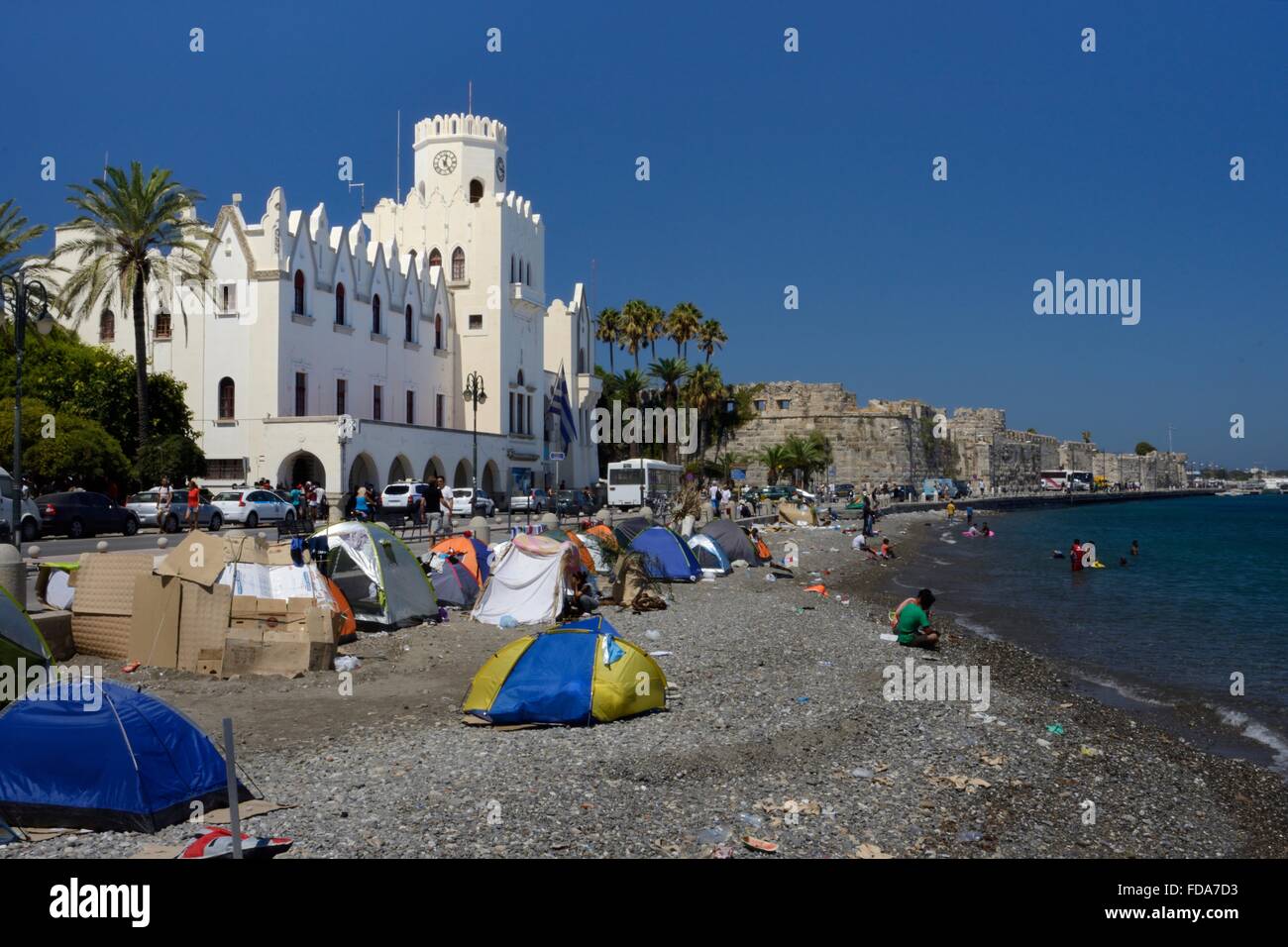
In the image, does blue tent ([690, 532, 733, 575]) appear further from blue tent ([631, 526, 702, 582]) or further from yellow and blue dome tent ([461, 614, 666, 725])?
yellow and blue dome tent ([461, 614, 666, 725])

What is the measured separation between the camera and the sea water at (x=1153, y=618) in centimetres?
1335

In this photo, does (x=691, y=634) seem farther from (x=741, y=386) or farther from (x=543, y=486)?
(x=741, y=386)

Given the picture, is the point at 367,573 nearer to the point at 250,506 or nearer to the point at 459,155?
the point at 250,506

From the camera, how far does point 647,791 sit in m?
7.52

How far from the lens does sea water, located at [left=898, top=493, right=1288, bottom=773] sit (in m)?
13.4

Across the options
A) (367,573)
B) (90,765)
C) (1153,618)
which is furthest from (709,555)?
(90,765)

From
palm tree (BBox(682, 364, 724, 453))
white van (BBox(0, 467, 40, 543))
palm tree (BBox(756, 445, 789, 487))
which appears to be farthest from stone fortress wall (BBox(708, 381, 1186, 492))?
white van (BBox(0, 467, 40, 543))

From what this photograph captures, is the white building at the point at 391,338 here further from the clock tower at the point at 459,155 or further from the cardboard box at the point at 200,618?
the cardboard box at the point at 200,618

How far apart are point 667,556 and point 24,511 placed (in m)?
16.7

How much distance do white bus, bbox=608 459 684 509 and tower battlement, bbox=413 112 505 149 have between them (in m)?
20.8

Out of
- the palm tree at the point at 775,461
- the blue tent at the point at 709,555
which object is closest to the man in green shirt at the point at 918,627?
the blue tent at the point at 709,555

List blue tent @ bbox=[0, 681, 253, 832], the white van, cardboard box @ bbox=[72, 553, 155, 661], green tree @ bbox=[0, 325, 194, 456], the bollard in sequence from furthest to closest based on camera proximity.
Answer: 1. green tree @ bbox=[0, 325, 194, 456]
2. the white van
3. cardboard box @ bbox=[72, 553, 155, 661]
4. the bollard
5. blue tent @ bbox=[0, 681, 253, 832]

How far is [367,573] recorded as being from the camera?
1513 centimetres

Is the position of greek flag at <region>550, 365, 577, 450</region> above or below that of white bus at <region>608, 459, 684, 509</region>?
above
